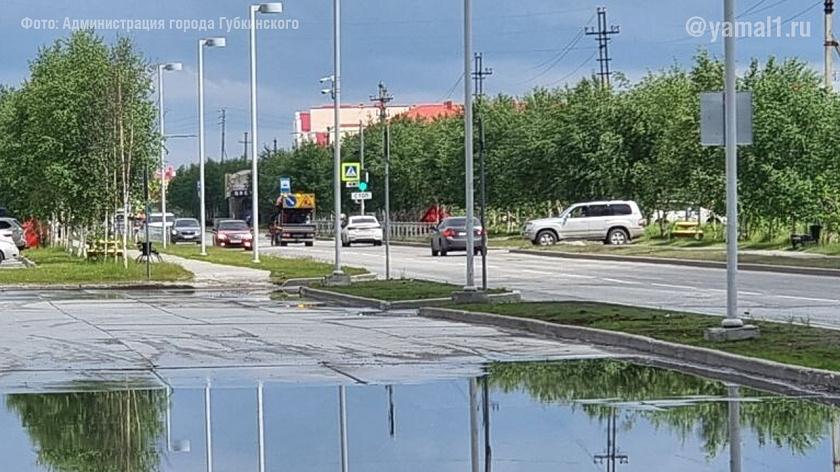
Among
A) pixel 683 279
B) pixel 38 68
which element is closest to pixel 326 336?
pixel 683 279

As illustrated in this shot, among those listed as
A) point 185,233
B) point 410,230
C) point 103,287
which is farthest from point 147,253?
point 185,233

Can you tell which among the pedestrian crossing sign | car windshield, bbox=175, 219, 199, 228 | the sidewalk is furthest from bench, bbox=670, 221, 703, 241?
car windshield, bbox=175, 219, 199, 228

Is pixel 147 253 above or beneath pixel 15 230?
beneath

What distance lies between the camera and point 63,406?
12.3 meters

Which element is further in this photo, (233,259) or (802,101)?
(233,259)

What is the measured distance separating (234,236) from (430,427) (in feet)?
210

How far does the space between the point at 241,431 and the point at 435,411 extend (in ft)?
6.00

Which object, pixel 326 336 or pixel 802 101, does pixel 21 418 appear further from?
pixel 802 101

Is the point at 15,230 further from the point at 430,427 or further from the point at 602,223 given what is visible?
the point at 430,427

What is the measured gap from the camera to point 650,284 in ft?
105

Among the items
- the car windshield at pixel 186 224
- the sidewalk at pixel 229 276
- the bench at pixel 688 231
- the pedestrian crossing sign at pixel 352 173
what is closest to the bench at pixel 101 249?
the sidewalk at pixel 229 276

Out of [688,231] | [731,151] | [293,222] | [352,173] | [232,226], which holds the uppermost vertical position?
[352,173]

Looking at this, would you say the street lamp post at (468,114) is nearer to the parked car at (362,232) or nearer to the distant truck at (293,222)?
the parked car at (362,232)

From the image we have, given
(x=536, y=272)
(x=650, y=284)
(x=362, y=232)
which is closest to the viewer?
(x=650, y=284)
